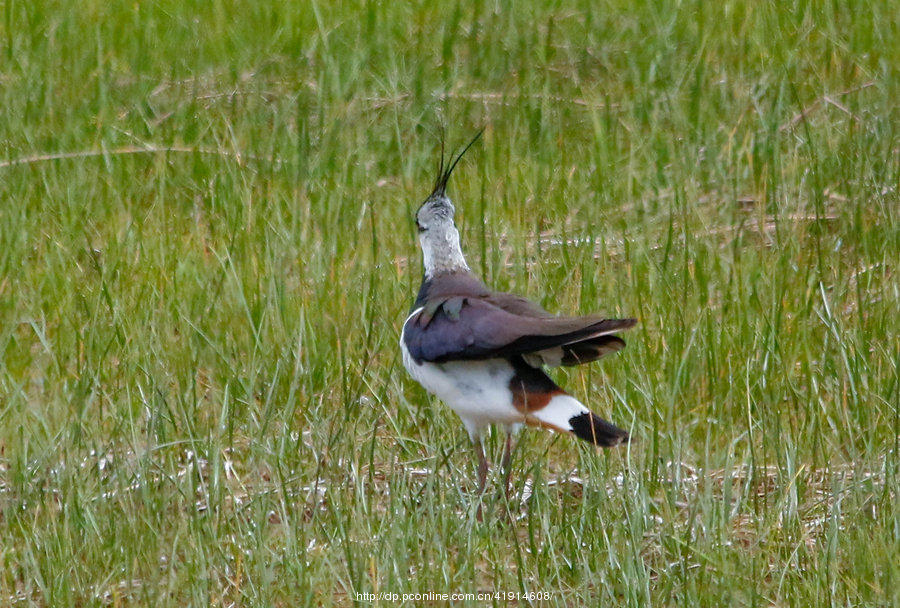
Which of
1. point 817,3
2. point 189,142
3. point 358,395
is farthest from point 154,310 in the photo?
point 817,3

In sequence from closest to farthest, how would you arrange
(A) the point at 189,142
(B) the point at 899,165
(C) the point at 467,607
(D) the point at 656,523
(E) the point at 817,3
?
(C) the point at 467,607
(D) the point at 656,523
(B) the point at 899,165
(A) the point at 189,142
(E) the point at 817,3

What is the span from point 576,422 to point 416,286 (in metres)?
1.69

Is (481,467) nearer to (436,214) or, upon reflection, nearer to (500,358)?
(500,358)

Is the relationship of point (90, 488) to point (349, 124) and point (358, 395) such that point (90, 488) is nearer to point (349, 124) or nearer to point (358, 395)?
point (358, 395)

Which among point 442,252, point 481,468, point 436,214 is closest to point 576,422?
point 481,468

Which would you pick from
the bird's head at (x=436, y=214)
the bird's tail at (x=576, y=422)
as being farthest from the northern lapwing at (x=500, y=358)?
the bird's head at (x=436, y=214)

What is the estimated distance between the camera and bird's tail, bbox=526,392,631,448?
368 cm

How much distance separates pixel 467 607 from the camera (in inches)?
129

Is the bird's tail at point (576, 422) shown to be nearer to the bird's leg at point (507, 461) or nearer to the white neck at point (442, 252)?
the bird's leg at point (507, 461)

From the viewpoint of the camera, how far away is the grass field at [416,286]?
3590 mm

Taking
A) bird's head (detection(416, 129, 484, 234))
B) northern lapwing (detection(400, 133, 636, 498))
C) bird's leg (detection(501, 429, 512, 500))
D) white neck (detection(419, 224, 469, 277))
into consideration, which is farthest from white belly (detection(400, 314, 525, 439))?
bird's head (detection(416, 129, 484, 234))

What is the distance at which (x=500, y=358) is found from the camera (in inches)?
156

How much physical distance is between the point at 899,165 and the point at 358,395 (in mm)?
2865

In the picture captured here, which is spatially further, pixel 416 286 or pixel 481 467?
pixel 416 286
